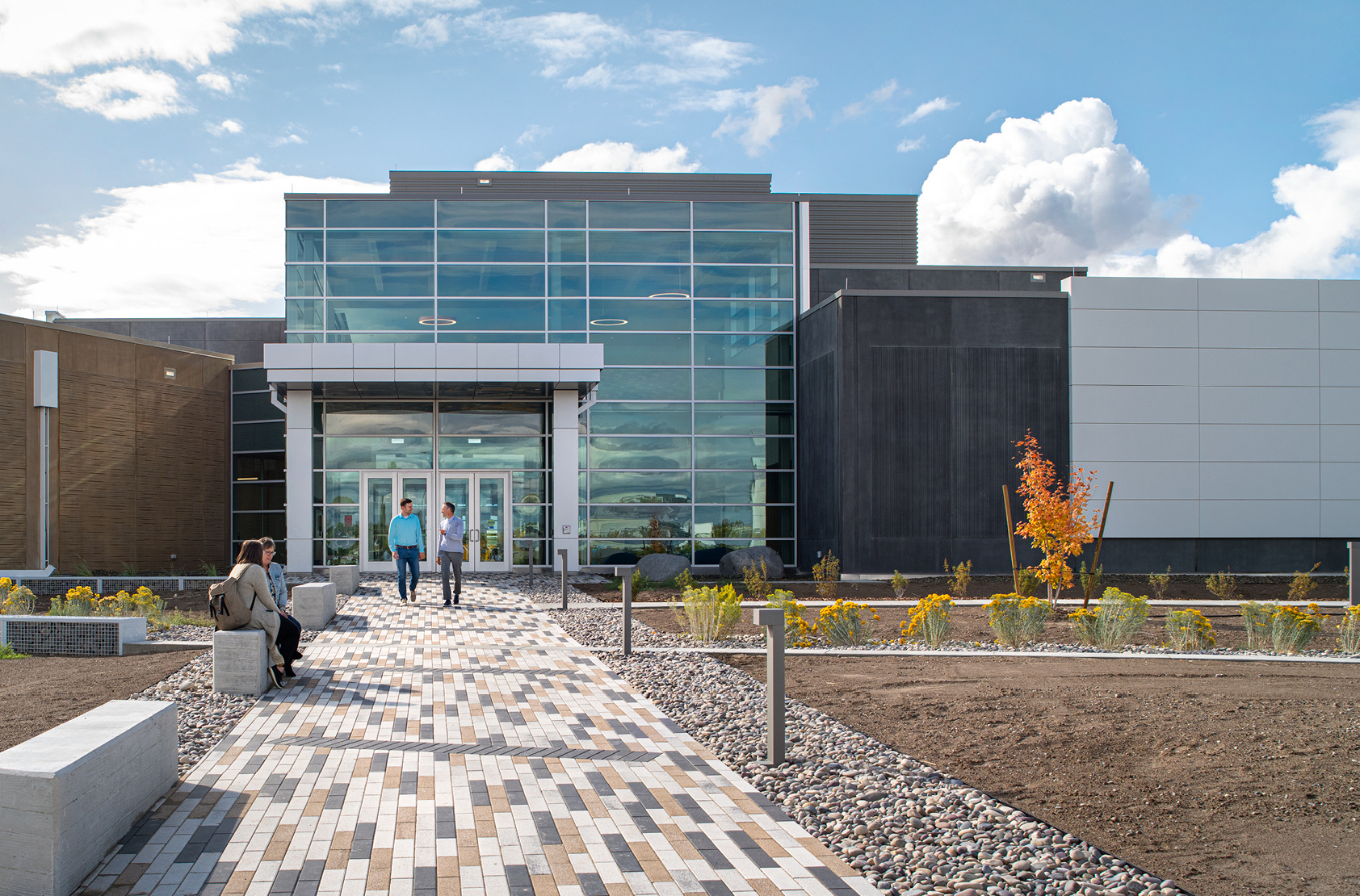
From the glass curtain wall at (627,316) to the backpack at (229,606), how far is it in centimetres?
1561

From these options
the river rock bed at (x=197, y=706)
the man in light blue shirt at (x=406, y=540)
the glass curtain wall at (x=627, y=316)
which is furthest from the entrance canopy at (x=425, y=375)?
the river rock bed at (x=197, y=706)

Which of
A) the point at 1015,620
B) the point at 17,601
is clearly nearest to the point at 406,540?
the point at 17,601

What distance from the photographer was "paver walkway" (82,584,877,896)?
4.24 metres

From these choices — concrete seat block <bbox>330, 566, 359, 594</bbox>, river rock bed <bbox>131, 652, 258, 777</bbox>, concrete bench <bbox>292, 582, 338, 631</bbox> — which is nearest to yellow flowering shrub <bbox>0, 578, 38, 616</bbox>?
concrete bench <bbox>292, 582, 338, 631</bbox>

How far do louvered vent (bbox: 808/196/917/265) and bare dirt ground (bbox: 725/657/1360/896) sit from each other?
2588 centimetres

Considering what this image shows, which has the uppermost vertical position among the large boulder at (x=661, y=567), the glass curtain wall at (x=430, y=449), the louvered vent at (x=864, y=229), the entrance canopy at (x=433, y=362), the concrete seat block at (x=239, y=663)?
the louvered vent at (x=864, y=229)

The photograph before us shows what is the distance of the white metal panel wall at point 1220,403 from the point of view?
2270cm

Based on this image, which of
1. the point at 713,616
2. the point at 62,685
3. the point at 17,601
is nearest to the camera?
the point at 62,685

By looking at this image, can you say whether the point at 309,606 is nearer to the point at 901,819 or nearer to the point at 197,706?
the point at 197,706

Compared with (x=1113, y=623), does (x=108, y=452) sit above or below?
above

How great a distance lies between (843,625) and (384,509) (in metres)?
15.8

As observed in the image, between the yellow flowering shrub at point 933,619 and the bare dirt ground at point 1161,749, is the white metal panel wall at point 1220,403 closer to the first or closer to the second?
the yellow flowering shrub at point 933,619

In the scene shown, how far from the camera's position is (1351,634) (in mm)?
11305

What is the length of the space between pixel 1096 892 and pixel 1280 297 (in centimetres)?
2397
